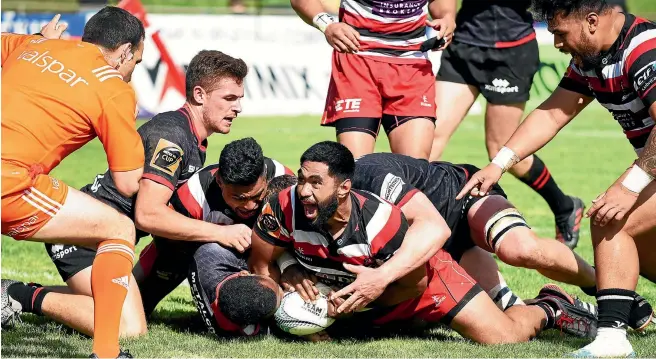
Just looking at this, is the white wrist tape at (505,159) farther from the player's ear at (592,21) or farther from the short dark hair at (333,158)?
the short dark hair at (333,158)

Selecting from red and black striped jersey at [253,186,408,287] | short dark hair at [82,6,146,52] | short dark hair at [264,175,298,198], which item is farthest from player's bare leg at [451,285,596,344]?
short dark hair at [82,6,146,52]

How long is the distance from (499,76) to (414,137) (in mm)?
2148

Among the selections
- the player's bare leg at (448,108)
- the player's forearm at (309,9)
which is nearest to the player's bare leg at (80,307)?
the player's forearm at (309,9)

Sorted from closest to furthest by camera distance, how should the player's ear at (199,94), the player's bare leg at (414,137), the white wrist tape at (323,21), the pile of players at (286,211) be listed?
the pile of players at (286,211) → the player's ear at (199,94) → the white wrist tape at (323,21) → the player's bare leg at (414,137)

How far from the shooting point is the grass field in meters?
5.62

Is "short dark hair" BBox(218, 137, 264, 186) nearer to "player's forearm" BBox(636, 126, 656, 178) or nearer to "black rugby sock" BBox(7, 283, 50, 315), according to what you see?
"black rugby sock" BBox(7, 283, 50, 315)

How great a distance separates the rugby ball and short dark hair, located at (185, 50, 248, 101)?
1.61 meters

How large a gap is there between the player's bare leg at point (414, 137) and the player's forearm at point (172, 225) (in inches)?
71.8

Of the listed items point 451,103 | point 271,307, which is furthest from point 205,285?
point 451,103

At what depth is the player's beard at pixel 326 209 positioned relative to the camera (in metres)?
5.52

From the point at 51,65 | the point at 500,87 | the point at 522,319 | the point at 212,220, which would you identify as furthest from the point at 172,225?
the point at 500,87

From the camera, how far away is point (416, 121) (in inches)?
295

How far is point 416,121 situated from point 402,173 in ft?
4.10

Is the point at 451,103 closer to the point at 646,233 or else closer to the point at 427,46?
the point at 427,46
